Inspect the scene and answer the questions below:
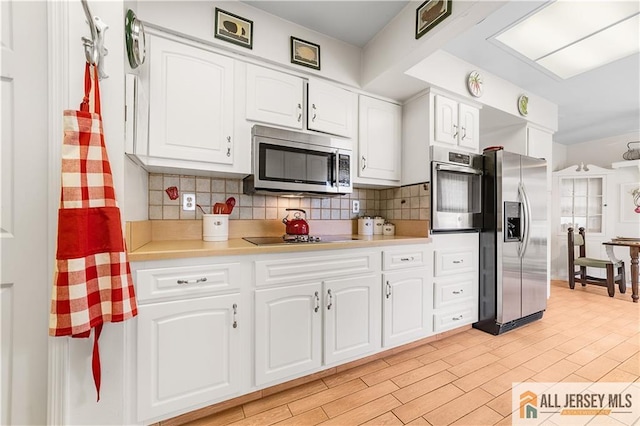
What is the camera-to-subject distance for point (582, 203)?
175 inches

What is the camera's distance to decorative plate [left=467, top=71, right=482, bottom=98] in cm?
226

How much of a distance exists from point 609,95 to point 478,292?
111 inches

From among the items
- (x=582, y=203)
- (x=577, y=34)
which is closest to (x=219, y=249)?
(x=577, y=34)

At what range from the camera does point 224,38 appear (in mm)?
1602

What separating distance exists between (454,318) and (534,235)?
1140 mm

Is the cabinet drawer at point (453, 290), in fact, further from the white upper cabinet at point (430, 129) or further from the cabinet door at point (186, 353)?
the cabinet door at point (186, 353)

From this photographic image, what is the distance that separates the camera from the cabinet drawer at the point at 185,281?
1.17 m

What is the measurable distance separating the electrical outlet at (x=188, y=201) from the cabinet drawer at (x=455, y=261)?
194 cm

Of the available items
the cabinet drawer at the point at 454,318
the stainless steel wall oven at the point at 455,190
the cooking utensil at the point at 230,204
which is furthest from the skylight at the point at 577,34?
the cooking utensil at the point at 230,204

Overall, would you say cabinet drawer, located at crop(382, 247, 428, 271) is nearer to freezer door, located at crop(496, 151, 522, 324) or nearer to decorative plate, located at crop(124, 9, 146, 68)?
freezer door, located at crop(496, 151, 522, 324)

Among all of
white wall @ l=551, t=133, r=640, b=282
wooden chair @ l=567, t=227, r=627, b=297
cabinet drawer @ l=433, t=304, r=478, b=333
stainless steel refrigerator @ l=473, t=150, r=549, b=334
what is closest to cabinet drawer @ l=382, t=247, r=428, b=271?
cabinet drawer @ l=433, t=304, r=478, b=333

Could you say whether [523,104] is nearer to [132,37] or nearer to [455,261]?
[455,261]

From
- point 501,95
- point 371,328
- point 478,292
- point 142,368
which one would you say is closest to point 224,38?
point 142,368

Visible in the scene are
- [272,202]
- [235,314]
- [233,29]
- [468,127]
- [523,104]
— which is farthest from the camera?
[523,104]
